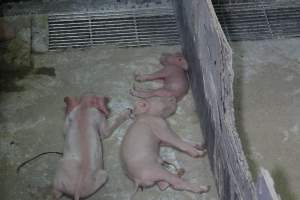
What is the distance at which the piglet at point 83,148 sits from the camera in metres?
2.41

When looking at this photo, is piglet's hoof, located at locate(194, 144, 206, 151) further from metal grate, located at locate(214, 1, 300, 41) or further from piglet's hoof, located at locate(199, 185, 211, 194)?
metal grate, located at locate(214, 1, 300, 41)

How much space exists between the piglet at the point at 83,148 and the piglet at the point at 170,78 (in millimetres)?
208

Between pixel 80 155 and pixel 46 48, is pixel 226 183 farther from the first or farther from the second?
pixel 46 48

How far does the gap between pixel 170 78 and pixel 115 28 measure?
609mm

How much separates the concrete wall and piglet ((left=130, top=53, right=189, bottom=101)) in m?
0.05

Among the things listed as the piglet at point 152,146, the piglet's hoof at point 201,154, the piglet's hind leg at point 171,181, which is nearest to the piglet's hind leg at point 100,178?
the piglet at point 152,146

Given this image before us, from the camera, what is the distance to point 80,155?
2.47 m

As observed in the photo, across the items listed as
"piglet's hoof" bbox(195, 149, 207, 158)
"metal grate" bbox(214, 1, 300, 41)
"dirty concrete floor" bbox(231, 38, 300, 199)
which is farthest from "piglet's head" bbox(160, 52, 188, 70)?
"piglet's hoof" bbox(195, 149, 207, 158)

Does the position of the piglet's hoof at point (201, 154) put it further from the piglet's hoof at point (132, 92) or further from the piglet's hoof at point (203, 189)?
the piglet's hoof at point (132, 92)

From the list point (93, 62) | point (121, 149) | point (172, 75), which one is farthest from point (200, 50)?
point (93, 62)

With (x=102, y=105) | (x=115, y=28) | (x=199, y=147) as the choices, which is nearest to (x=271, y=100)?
(x=199, y=147)

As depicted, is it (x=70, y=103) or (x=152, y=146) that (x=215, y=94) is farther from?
(x=70, y=103)

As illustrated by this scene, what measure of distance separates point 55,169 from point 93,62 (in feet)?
2.50

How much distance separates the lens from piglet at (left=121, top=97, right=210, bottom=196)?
2.47 m
